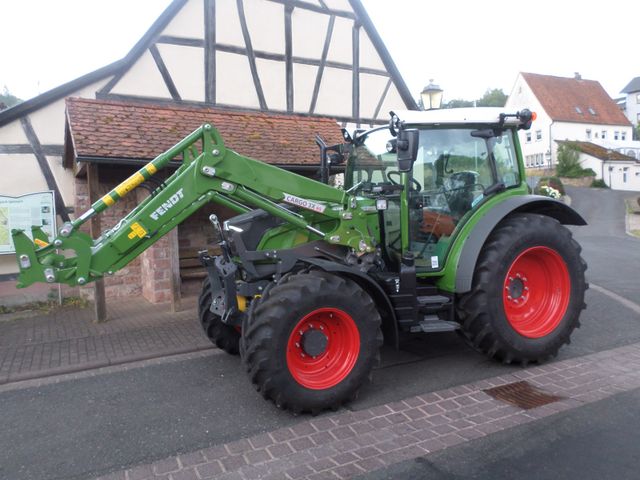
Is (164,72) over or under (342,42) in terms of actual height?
under

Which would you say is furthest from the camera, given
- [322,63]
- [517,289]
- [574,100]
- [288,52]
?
[574,100]

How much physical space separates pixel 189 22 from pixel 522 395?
8396 mm

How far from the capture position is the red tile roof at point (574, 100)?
149 ft

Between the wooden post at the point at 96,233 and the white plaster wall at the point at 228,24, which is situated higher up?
the white plaster wall at the point at 228,24

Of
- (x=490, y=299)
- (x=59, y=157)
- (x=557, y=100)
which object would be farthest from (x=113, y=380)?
(x=557, y=100)

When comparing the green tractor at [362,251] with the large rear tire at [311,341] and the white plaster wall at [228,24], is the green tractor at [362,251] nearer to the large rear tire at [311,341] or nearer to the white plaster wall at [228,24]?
the large rear tire at [311,341]

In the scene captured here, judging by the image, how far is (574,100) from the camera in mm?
47562

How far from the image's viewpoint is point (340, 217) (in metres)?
4.57

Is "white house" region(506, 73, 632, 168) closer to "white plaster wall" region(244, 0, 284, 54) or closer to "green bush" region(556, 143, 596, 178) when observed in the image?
"green bush" region(556, 143, 596, 178)

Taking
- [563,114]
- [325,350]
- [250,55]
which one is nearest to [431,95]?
[250,55]

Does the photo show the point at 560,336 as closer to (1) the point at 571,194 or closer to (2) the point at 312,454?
(2) the point at 312,454

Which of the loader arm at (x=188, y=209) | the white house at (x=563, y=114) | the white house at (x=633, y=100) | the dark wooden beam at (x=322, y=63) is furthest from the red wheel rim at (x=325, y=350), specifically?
the white house at (x=633, y=100)

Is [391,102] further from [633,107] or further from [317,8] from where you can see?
[633,107]

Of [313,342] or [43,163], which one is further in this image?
[43,163]
